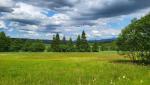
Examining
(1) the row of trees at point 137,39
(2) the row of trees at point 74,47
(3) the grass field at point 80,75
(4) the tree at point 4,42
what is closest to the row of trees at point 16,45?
(4) the tree at point 4,42

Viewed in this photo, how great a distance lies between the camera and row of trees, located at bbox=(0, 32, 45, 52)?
13525cm

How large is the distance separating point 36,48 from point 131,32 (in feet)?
345

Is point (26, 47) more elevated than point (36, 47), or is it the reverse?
point (26, 47)

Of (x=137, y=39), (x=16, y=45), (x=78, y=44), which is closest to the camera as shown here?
(x=137, y=39)

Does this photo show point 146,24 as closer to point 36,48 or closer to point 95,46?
point 95,46

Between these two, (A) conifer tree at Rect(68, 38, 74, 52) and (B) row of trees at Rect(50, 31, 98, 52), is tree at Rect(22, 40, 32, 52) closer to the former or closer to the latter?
(B) row of trees at Rect(50, 31, 98, 52)

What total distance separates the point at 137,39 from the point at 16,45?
10287 centimetres

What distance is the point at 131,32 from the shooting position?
52031mm

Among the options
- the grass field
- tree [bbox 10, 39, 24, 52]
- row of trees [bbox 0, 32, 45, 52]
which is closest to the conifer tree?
row of trees [bbox 0, 32, 45, 52]

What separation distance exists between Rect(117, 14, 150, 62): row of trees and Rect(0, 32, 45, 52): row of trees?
299 ft

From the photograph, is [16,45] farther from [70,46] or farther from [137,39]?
[137,39]

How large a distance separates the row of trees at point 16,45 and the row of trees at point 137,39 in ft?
299

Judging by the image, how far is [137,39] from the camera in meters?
50.3

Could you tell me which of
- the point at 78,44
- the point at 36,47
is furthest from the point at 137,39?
the point at 36,47
